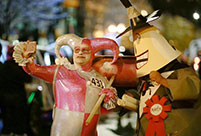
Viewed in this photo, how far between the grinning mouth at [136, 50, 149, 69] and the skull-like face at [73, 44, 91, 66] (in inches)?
10.7

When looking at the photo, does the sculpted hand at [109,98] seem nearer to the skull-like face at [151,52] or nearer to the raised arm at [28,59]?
the skull-like face at [151,52]

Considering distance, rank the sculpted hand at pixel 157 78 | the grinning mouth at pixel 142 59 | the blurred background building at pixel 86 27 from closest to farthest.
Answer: the sculpted hand at pixel 157 78 → the grinning mouth at pixel 142 59 → the blurred background building at pixel 86 27

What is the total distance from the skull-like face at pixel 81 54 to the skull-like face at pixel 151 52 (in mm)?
273

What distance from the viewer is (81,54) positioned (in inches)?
59.1

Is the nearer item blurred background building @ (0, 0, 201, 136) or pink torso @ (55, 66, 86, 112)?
pink torso @ (55, 66, 86, 112)

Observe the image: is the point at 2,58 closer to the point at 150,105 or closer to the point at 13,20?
the point at 150,105

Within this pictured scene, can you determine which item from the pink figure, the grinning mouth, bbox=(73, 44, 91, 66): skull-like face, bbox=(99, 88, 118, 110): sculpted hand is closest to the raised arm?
the pink figure

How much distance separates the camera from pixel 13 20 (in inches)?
227

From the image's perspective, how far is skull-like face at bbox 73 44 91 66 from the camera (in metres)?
1.50

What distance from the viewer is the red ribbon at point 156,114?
4.63 ft

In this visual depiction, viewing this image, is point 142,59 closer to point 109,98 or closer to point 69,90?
point 109,98

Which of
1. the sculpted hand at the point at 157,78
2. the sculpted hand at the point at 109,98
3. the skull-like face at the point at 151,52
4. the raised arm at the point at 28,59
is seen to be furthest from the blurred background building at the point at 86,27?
the raised arm at the point at 28,59

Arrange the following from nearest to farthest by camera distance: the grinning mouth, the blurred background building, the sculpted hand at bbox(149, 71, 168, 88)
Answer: the sculpted hand at bbox(149, 71, 168, 88) < the grinning mouth < the blurred background building

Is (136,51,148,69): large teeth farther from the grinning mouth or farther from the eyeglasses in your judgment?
the eyeglasses
